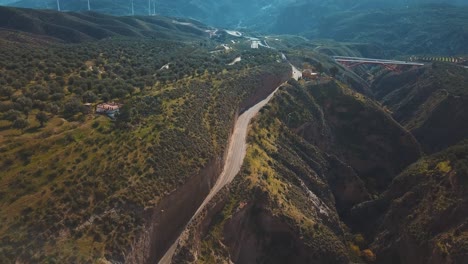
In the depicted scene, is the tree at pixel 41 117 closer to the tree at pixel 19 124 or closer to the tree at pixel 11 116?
the tree at pixel 19 124

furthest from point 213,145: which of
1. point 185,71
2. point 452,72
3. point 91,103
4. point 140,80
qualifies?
point 452,72

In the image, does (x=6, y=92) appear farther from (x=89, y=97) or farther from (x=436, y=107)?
(x=436, y=107)

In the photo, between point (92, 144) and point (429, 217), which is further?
point (429, 217)

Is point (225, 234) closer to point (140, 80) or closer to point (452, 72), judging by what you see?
point (140, 80)

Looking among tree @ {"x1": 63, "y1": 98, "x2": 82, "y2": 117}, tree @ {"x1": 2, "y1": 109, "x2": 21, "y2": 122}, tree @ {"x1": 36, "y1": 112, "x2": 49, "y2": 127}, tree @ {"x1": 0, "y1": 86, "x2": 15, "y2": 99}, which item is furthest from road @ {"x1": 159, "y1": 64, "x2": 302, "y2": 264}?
tree @ {"x1": 0, "y1": 86, "x2": 15, "y2": 99}

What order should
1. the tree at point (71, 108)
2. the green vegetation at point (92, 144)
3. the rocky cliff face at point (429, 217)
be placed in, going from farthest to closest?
1. the tree at point (71, 108)
2. the rocky cliff face at point (429, 217)
3. the green vegetation at point (92, 144)

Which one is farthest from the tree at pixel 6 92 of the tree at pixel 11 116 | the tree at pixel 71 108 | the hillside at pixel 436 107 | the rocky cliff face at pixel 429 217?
the hillside at pixel 436 107

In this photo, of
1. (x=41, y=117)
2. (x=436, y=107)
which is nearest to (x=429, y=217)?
(x=41, y=117)

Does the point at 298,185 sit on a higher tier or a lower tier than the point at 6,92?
lower
